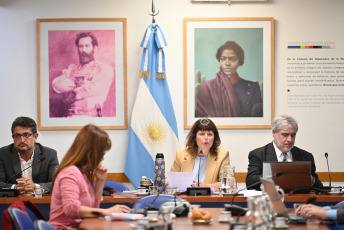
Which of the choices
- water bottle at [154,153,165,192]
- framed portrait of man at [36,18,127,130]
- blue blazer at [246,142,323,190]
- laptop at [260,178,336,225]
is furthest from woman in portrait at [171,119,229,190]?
laptop at [260,178,336,225]

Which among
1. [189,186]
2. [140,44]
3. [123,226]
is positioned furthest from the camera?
[140,44]

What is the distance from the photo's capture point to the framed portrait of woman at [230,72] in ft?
21.4

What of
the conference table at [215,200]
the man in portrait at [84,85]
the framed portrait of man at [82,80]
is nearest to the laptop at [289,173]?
the conference table at [215,200]

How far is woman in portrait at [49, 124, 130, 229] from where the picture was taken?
348cm

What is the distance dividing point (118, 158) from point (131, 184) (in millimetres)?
359

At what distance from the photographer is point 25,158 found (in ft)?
17.8

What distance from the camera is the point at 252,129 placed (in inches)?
258

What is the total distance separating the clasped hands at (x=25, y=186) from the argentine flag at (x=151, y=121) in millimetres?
1708

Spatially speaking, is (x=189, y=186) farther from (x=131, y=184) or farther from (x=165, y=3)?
(x=165, y=3)

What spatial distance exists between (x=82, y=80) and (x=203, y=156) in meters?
1.92

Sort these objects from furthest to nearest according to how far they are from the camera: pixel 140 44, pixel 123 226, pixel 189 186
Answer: pixel 140 44
pixel 189 186
pixel 123 226

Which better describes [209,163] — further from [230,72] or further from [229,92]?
[230,72]

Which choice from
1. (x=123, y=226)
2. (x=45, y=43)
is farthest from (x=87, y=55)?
(x=123, y=226)

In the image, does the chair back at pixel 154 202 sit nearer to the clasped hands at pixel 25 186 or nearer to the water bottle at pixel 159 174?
the water bottle at pixel 159 174
